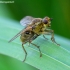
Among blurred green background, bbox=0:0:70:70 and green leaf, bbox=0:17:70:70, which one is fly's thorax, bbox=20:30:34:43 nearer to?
green leaf, bbox=0:17:70:70

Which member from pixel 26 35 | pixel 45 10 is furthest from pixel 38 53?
pixel 45 10

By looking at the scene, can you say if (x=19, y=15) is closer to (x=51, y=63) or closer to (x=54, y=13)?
(x=54, y=13)

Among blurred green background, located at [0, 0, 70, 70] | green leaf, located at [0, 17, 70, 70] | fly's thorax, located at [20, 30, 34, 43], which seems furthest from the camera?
blurred green background, located at [0, 0, 70, 70]

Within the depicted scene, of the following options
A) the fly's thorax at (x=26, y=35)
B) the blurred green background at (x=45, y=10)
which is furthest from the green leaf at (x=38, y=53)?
the blurred green background at (x=45, y=10)

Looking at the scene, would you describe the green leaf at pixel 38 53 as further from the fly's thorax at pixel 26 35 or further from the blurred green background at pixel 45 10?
the blurred green background at pixel 45 10

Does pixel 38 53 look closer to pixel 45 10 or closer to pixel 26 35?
pixel 26 35

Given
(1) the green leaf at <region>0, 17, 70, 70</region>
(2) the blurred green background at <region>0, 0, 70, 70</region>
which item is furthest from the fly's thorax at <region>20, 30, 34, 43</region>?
(2) the blurred green background at <region>0, 0, 70, 70</region>
